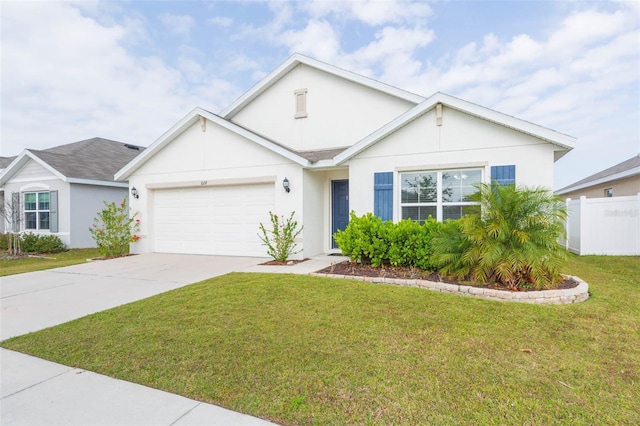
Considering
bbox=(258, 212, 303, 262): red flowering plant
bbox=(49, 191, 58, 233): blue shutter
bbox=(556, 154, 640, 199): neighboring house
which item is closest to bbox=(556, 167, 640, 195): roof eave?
bbox=(556, 154, 640, 199): neighboring house

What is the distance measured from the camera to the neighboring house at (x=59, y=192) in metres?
13.7

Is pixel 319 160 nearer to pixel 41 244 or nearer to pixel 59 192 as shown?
pixel 59 192

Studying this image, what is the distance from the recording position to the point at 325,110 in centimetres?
1145

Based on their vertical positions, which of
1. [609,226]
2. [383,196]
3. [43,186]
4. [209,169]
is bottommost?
[609,226]

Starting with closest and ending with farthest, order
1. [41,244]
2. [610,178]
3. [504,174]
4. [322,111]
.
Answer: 1. [504,174]
2. [322,111]
3. [41,244]
4. [610,178]

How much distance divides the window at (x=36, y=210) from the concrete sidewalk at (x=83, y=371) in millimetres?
7411

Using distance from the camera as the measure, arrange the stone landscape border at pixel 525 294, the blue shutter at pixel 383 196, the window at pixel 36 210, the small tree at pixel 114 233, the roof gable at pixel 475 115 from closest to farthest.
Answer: the stone landscape border at pixel 525 294 < the roof gable at pixel 475 115 < the blue shutter at pixel 383 196 < the small tree at pixel 114 233 < the window at pixel 36 210

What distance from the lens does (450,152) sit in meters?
8.12

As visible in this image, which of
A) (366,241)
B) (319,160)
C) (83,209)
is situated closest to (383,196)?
(366,241)

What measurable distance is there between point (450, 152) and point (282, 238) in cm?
510

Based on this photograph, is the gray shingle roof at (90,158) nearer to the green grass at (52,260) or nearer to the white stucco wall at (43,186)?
the white stucco wall at (43,186)

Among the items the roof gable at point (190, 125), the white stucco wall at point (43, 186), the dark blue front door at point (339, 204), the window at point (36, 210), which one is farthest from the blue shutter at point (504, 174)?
the window at point (36, 210)

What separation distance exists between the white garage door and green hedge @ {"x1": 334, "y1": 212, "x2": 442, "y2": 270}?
11.6 ft

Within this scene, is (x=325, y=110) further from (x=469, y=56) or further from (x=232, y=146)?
(x=469, y=56)
